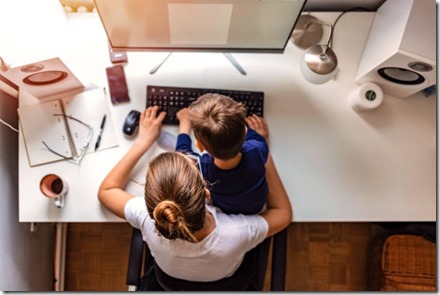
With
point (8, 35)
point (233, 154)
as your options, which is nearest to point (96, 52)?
point (8, 35)

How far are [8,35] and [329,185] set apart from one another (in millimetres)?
983

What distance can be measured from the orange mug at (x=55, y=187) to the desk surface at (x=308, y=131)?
2 cm

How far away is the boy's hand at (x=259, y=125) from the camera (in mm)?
1109

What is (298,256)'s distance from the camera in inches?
65.4

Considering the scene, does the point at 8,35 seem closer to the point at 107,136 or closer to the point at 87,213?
the point at 107,136

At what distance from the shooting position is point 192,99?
1.12 meters

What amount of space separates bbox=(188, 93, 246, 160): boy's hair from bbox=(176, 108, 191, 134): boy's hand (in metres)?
0.17

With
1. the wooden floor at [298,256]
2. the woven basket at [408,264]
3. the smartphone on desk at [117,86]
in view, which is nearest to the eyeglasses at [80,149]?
the smartphone on desk at [117,86]

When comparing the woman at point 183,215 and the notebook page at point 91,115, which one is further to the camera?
the notebook page at point 91,115

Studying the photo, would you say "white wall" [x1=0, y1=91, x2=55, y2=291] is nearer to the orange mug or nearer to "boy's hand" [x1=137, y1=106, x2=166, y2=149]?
the orange mug

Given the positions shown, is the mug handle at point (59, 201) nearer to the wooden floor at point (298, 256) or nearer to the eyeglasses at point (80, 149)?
the eyeglasses at point (80, 149)

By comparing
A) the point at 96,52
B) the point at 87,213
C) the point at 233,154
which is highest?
the point at 96,52

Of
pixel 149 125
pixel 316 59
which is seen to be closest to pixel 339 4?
pixel 316 59

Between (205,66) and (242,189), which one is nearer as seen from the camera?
(242,189)
